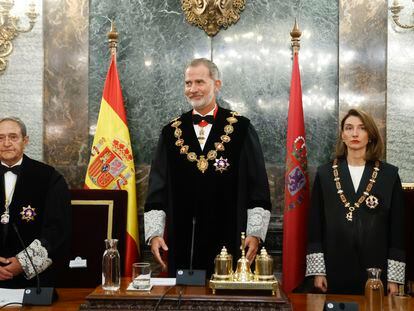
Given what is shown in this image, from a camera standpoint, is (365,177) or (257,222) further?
(365,177)

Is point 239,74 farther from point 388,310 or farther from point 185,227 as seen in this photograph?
point 388,310

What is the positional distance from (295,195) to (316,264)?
3.18 feet

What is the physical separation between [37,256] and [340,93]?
2683 mm

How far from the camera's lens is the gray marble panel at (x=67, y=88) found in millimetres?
4641

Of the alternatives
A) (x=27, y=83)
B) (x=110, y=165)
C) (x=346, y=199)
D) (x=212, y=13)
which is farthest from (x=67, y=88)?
(x=346, y=199)

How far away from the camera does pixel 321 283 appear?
3.24 m

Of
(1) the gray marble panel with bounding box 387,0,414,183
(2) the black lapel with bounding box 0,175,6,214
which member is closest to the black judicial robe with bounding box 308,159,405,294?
(1) the gray marble panel with bounding box 387,0,414,183

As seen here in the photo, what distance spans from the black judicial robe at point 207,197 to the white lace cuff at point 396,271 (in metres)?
0.86

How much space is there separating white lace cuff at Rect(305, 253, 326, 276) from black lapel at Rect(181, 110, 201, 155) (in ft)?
3.07

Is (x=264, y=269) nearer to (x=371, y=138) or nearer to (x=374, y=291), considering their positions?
(x=374, y=291)

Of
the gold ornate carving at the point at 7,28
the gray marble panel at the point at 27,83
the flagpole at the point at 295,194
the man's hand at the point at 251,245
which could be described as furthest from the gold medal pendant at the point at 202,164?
the gold ornate carving at the point at 7,28

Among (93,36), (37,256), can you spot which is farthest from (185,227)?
(93,36)

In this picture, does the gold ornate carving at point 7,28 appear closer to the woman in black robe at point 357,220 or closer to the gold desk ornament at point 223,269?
the woman in black robe at point 357,220

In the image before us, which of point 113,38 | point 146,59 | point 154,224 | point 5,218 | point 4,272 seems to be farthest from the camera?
point 146,59
